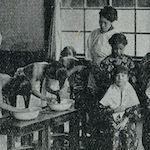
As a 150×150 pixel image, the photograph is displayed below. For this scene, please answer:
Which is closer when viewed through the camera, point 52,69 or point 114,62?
point 114,62

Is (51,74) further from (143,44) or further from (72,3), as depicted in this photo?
(72,3)

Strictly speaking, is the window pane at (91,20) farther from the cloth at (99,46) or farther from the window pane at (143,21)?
the cloth at (99,46)

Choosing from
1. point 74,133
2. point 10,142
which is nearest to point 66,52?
point 74,133

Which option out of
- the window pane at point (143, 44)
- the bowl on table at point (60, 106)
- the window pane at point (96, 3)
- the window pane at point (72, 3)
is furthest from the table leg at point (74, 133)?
the window pane at point (72, 3)

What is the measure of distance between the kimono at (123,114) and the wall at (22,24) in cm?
263

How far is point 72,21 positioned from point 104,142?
2.70m

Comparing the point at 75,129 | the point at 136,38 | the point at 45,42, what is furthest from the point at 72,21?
the point at 75,129

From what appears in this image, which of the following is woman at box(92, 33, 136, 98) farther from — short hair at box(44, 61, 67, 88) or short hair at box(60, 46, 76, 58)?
short hair at box(60, 46, 76, 58)

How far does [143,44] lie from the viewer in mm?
6297

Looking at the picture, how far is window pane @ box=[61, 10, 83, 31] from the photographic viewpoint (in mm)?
6809

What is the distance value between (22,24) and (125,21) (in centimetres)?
171

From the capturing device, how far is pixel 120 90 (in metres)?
4.55

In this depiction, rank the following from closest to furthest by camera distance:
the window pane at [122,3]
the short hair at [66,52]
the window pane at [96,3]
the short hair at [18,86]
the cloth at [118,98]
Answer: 1. the cloth at [118,98]
2. the short hair at [18,86]
3. the short hair at [66,52]
4. the window pane at [122,3]
5. the window pane at [96,3]

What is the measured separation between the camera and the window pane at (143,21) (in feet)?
20.3
